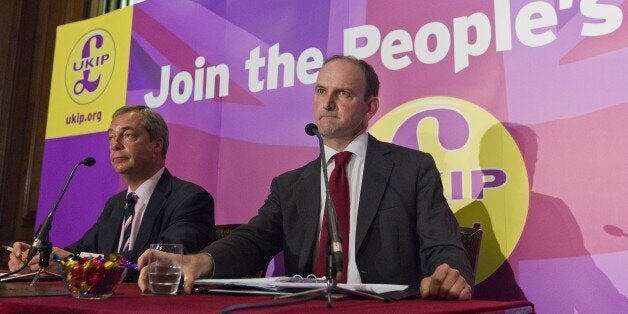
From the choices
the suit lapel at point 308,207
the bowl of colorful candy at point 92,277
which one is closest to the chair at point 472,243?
the suit lapel at point 308,207

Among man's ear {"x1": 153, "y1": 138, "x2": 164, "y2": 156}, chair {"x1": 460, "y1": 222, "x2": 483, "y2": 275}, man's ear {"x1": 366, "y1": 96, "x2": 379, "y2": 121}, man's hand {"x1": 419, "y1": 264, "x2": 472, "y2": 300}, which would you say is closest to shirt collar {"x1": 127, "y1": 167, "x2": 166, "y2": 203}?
man's ear {"x1": 153, "y1": 138, "x2": 164, "y2": 156}

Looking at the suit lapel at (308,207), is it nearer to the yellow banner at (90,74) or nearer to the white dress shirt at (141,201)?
the white dress shirt at (141,201)

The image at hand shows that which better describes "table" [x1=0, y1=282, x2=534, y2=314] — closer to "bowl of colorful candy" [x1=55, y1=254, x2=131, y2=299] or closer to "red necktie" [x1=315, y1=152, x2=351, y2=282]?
"bowl of colorful candy" [x1=55, y1=254, x2=131, y2=299]

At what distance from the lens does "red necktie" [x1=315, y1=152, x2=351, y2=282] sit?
1902 millimetres

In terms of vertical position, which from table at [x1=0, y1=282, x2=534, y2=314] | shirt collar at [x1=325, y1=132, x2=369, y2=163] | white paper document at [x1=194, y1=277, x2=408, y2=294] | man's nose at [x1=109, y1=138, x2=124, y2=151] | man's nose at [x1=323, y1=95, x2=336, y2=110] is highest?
man's nose at [x1=323, y1=95, x2=336, y2=110]

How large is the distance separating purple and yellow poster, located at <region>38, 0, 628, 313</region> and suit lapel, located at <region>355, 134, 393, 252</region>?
2.01ft

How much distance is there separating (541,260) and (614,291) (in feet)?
0.88

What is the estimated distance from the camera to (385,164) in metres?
2.05

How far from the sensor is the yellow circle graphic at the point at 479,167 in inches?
95.3

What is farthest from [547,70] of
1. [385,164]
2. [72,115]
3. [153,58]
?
[72,115]

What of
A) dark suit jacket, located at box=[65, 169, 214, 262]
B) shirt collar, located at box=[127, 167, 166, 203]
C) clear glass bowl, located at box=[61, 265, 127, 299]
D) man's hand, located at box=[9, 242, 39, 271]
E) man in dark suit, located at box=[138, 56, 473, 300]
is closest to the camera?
clear glass bowl, located at box=[61, 265, 127, 299]

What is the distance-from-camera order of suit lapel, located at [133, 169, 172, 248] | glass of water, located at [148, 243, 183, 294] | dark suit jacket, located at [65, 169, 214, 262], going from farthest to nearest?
suit lapel, located at [133, 169, 172, 248], dark suit jacket, located at [65, 169, 214, 262], glass of water, located at [148, 243, 183, 294]

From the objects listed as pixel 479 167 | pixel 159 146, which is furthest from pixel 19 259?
pixel 479 167

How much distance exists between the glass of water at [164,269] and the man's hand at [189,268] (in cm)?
2
